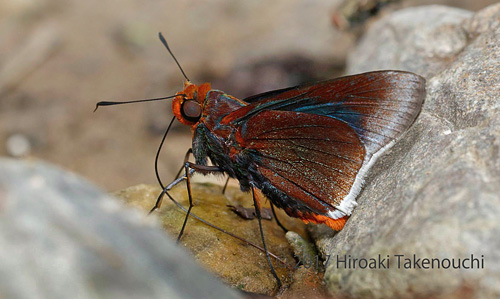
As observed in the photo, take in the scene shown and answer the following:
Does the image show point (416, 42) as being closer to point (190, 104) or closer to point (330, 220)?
point (330, 220)

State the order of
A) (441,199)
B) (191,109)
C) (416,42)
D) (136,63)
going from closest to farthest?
(441,199), (191,109), (416,42), (136,63)

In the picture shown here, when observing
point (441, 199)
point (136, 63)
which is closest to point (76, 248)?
point (441, 199)

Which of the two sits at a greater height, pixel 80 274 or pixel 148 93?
pixel 80 274

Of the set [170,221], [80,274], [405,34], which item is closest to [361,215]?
[170,221]

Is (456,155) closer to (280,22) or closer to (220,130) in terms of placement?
(220,130)

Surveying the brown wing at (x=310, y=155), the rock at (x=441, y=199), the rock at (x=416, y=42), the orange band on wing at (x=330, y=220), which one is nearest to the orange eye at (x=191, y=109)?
the brown wing at (x=310, y=155)

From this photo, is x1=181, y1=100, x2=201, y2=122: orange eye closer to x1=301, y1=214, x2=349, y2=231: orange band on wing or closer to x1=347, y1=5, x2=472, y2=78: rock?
x1=301, y1=214, x2=349, y2=231: orange band on wing

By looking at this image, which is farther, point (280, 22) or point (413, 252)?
point (280, 22)
